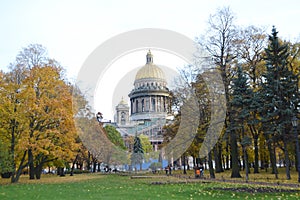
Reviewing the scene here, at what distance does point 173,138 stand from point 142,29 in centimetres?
1205

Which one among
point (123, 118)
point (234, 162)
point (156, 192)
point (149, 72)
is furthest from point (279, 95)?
point (123, 118)

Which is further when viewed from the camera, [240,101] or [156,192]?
[240,101]

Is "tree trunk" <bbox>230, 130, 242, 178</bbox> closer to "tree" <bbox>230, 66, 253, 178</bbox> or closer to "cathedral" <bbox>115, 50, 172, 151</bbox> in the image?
"tree" <bbox>230, 66, 253, 178</bbox>

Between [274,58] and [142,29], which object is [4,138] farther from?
[274,58]

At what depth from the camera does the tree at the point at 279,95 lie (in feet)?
76.6

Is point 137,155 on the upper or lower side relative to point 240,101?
lower

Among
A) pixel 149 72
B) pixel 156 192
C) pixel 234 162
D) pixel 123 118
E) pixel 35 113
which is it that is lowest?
pixel 156 192

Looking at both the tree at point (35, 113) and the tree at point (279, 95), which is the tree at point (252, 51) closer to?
the tree at point (279, 95)

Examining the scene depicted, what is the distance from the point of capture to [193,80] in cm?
3086

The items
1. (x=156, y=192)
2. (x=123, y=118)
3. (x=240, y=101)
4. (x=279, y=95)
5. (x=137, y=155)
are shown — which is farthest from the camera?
(x=123, y=118)

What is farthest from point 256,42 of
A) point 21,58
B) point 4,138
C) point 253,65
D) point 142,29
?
point 4,138

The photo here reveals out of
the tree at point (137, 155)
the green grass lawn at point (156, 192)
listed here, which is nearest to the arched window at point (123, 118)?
the tree at point (137, 155)

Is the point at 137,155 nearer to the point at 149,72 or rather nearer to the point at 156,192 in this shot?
the point at 156,192

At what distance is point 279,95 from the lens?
77.7ft
